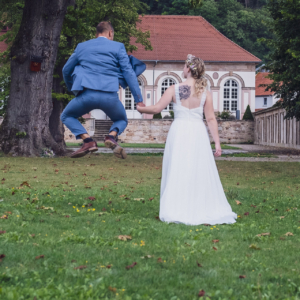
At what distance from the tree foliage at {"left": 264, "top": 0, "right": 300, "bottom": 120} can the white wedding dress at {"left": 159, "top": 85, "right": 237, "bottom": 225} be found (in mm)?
14273

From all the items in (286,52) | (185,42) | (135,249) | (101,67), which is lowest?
(135,249)

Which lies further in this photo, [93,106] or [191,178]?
[93,106]

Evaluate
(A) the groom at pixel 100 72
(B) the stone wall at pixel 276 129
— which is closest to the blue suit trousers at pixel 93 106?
(A) the groom at pixel 100 72

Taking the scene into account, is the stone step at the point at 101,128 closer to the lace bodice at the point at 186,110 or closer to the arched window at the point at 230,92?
the arched window at the point at 230,92

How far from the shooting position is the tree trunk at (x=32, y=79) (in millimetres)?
17719

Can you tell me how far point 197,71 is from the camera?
643 centimetres

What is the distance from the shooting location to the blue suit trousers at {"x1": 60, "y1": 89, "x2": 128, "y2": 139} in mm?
6766

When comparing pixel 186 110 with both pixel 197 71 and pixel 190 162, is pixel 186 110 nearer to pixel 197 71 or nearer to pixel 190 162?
pixel 197 71

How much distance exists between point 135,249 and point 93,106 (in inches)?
107

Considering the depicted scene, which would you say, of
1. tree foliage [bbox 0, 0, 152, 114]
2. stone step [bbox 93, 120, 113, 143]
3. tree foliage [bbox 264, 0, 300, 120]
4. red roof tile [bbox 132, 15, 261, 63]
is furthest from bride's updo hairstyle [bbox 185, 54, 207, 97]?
red roof tile [bbox 132, 15, 261, 63]

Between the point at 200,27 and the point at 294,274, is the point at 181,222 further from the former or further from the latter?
the point at 200,27

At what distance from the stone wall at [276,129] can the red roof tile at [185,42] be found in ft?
31.3

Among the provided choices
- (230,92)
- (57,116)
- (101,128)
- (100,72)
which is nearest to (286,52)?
(57,116)

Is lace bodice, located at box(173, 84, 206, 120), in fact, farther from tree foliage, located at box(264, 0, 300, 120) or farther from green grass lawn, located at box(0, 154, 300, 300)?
tree foliage, located at box(264, 0, 300, 120)
